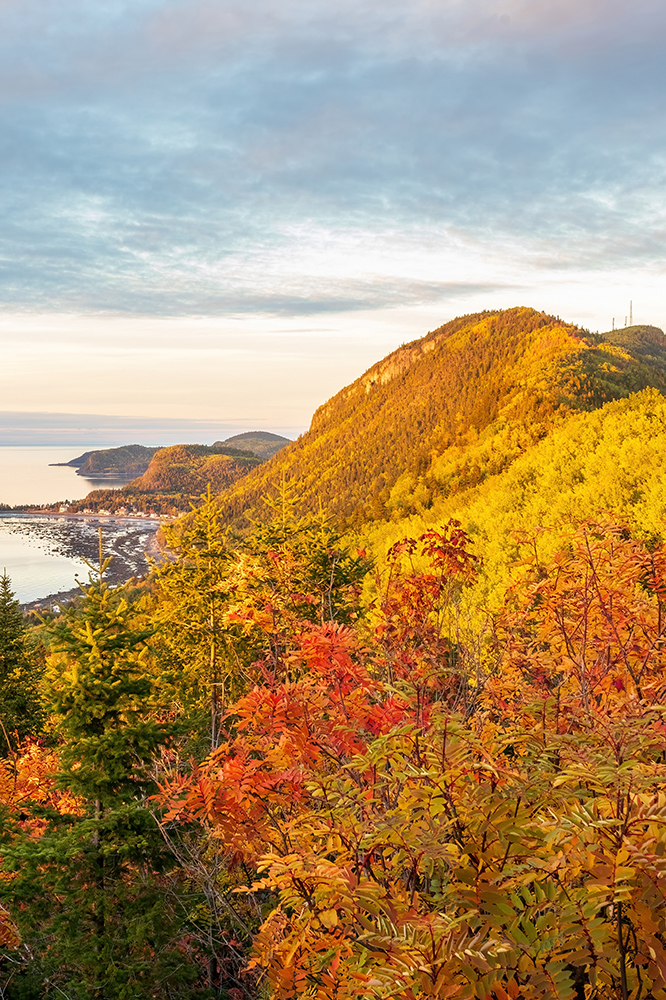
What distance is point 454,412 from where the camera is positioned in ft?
419

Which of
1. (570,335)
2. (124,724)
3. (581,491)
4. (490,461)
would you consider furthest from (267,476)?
(124,724)

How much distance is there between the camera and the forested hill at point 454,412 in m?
60.0

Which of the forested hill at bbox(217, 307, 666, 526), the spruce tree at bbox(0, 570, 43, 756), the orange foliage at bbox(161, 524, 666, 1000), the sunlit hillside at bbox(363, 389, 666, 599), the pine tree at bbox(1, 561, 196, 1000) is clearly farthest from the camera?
the forested hill at bbox(217, 307, 666, 526)

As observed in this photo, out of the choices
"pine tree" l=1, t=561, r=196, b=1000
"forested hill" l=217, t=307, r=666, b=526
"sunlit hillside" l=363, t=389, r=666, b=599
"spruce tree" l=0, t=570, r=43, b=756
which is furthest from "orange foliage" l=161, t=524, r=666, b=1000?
"spruce tree" l=0, t=570, r=43, b=756

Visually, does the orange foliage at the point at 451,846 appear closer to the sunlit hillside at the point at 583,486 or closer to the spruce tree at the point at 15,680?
the sunlit hillside at the point at 583,486

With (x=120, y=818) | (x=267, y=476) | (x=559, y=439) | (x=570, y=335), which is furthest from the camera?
(x=267, y=476)

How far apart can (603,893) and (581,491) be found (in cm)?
2614

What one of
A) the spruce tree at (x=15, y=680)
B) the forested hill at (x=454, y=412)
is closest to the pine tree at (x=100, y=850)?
the forested hill at (x=454, y=412)

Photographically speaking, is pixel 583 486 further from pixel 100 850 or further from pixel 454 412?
pixel 454 412

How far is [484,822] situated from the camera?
8.18 ft

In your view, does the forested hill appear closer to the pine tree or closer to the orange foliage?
the pine tree

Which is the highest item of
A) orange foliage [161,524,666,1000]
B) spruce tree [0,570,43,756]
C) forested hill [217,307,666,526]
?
forested hill [217,307,666,526]

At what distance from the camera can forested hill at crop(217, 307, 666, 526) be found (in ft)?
197

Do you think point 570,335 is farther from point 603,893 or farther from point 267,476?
point 603,893
